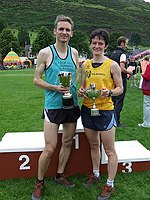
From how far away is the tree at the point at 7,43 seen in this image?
5900cm

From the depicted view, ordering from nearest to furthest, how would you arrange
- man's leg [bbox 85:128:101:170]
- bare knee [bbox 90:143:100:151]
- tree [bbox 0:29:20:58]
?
man's leg [bbox 85:128:101:170], bare knee [bbox 90:143:100:151], tree [bbox 0:29:20:58]

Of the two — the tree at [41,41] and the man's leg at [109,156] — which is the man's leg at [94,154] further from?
the tree at [41,41]

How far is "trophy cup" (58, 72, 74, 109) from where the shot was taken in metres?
2.91

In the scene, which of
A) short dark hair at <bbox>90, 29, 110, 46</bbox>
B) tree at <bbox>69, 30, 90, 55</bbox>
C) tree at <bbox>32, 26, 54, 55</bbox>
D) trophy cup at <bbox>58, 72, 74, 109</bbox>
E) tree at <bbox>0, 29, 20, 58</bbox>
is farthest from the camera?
tree at <bbox>69, 30, 90, 55</bbox>

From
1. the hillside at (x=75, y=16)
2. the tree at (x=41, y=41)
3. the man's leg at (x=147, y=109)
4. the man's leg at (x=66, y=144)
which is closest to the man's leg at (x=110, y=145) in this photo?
the man's leg at (x=66, y=144)

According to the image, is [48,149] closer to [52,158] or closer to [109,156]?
[52,158]

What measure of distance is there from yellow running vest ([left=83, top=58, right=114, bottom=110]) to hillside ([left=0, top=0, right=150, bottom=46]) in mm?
99200

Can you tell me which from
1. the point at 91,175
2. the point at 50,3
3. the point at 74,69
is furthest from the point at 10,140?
the point at 50,3

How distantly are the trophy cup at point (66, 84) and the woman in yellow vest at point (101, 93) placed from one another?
0.15 metres

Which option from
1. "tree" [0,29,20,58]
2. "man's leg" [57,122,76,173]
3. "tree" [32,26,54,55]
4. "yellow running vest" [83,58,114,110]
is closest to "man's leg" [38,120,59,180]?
"man's leg" [57,122,76,173]

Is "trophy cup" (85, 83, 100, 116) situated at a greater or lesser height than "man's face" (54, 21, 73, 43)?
lesser

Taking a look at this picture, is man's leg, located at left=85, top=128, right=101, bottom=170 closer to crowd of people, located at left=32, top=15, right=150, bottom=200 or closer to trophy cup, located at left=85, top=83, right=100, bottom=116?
crowd of people, located at left=32, top=15, right=150, bottom=200

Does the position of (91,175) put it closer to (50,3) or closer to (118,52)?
(118,52)

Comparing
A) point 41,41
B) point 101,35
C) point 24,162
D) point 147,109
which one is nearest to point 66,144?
point 24,162
